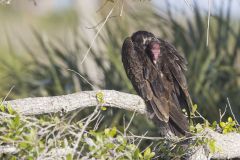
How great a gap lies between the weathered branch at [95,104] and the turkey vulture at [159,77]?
544 mm

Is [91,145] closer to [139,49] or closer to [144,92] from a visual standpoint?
[144,92]

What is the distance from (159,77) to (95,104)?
3.84ft

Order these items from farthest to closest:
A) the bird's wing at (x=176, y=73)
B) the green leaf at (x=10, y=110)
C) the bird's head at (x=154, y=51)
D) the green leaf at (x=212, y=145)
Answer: the bird's head at (x=154, y=51)
the bird's wing at (x=176, y=73)
the green leaf at (x=212, y=145)
the green leaf at (x=10, y=110)

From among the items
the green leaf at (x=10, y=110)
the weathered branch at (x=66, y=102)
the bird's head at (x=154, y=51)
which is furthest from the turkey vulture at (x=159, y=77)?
the green leaf at (x=10, y=110)

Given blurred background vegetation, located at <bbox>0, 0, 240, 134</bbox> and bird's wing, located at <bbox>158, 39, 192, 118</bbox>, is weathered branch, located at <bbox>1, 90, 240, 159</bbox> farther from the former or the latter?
blurred background vegetation, located at <bbox>0, 0, 240, 134</bbox>

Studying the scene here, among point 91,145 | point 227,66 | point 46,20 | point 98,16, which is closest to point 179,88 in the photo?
point 91,145

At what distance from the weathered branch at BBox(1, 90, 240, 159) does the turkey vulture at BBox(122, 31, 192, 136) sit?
0.54 meters

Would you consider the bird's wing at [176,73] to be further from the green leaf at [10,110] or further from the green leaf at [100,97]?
the green leaf at [10,110]

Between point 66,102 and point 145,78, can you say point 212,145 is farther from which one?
point 145,78

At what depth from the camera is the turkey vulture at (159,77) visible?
4809mm

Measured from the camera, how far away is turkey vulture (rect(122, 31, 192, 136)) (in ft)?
15.8

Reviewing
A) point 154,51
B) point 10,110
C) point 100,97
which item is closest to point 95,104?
point 100,97

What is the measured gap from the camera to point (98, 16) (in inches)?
345

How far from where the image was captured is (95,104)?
397cm
